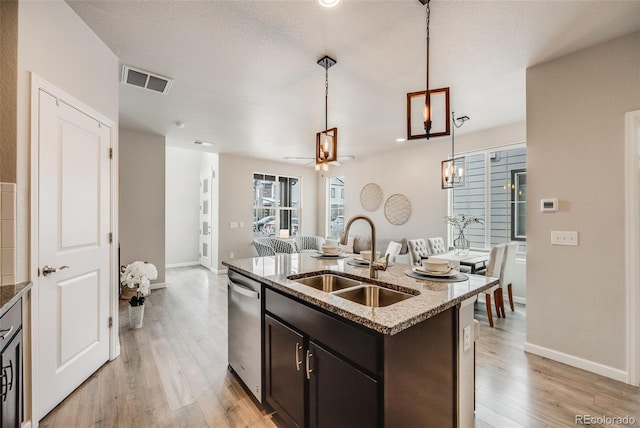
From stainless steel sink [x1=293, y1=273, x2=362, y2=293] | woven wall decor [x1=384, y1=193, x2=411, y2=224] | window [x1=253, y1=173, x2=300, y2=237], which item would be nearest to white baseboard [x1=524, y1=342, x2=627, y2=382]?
stainless steel sink [x1=293, y1=273, x2=362, y2=293]

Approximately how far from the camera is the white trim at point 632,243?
7.26 ft

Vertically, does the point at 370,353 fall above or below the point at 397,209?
below

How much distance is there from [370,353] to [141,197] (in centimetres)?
495

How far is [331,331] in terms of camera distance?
1.34 m

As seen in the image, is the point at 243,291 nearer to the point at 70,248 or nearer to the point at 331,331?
the point at 331,331

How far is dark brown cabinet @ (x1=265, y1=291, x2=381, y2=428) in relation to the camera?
47.3 inches

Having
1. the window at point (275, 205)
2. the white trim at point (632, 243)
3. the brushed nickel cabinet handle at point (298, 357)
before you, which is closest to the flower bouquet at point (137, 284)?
the brushed nickel cabinet handle at point (298, 357)

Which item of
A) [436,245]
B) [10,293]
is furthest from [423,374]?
[436,245]

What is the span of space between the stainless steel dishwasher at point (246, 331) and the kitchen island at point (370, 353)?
0.07 metres

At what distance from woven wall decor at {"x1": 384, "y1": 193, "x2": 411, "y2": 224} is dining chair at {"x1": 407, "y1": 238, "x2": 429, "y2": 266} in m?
1.11

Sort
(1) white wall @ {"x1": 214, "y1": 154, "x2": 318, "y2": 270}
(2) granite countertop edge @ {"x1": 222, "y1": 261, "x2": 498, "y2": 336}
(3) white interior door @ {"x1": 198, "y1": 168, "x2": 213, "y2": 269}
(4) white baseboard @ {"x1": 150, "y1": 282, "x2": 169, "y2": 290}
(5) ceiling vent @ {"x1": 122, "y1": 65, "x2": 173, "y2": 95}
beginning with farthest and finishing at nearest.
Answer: (3) white interior door @ {"x1": 198, "y1": 168, "x2": 213, "y2": 269}, (1) white wall @ {"x1": 214, "y1": 154, "x2": 318, "y2": 270}, (4) white baseboard @ {"x1": 150, "y1": 282, "x2": 169, "y2": 290}, (5) ceiling vent @ {"x1": 122, "y1": 65, "x2": 173, "y2": 95}, (2) granite countertop edge @ {"x1": 222, "y1": 261, "x2": 498, "y2": 336}

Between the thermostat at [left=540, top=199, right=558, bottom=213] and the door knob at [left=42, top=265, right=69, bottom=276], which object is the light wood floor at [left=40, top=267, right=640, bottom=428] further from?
the thermostat at [left=540, top=199, right=558, bottom=213]

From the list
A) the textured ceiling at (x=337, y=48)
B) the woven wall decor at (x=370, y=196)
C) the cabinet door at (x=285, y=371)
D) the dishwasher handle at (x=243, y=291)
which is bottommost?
the cabinet door at (x=285, y=371)

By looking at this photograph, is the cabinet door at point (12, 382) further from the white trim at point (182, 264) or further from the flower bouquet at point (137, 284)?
the white trim at point (182, 264)
